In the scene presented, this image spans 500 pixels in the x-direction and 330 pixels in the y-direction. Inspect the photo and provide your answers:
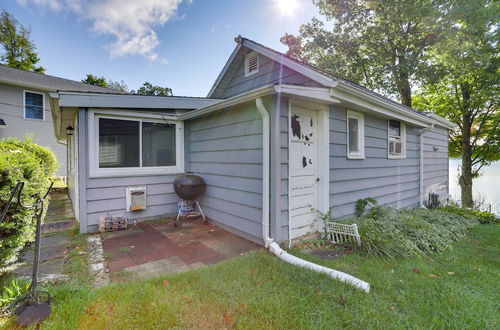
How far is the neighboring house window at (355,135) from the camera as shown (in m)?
4.75

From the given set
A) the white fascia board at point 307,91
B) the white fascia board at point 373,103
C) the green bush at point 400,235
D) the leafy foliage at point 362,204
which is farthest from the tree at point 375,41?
the white fascia board at point 307,91

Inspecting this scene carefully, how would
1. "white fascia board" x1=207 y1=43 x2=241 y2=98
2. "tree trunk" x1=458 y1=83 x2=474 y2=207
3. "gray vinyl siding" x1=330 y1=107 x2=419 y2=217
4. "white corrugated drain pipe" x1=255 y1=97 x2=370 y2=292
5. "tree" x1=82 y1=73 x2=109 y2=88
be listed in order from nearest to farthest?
1. "white corrugated drain pipe" x1=255 y1=97 x2=370 y2=292
2. "gray vinyl siding" x1=330 y1=107 x2=419 y2=217
3. "white fascia board" x1=207 y1=43 x2=241 y2=98
4. "tree trunk" x1=458 y1=83 x2=474 y2=207
5. "tree" x1=82 y1=73 x2=109 y2=88

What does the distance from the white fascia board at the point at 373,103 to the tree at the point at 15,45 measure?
22030 millimetres

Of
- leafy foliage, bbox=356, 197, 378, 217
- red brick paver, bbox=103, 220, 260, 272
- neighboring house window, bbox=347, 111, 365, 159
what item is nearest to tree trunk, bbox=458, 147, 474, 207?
leafy foliage, bbox=356, 197, 378, 217

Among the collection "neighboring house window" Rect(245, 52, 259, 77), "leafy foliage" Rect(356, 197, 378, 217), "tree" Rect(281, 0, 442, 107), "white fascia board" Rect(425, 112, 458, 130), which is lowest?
"leafy foliage" Rect(356, 197, 378, 217)

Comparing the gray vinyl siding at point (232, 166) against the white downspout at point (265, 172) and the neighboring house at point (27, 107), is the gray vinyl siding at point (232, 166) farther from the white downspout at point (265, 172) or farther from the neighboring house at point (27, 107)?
the neighboring house at point (27, 107)

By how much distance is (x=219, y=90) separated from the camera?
22.6 ft

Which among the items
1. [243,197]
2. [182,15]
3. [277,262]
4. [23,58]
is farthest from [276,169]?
[23,58]

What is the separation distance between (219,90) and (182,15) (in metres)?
3.06

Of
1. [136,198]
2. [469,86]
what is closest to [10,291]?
[136,198]

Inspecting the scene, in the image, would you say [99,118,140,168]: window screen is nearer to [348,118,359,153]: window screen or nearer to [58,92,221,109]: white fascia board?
[58,92,221,109]: white fascia board

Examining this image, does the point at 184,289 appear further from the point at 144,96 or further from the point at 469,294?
the point at 144,96

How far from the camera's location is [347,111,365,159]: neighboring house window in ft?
15.6

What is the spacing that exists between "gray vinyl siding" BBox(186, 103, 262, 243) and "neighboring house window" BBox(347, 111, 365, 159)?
2.08 meters
